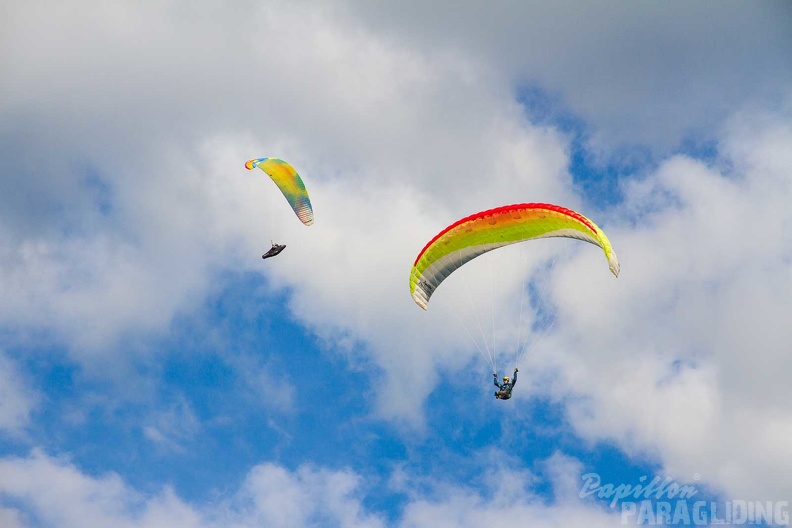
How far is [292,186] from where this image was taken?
234ft

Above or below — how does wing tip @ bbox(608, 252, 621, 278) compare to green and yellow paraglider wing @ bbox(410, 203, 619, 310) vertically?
below

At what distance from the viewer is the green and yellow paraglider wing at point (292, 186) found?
7131 cm

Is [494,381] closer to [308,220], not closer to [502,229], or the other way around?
[502,229]

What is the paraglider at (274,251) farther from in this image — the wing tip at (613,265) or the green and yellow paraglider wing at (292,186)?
the wing tip at (613,265)

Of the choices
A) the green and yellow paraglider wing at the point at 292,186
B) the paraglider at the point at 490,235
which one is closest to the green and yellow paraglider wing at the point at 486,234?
the paraglider at the point at 490,235

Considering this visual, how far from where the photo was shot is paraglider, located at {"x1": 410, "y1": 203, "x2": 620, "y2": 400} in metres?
51.6

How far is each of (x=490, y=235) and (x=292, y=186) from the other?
2099cm

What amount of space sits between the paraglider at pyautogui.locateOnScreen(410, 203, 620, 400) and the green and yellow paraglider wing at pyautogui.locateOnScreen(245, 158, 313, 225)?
16935 millimetres

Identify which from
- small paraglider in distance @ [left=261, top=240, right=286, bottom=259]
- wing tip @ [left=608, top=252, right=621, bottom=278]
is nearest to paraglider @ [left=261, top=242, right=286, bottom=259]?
small paraglider in distance @ [left=261, top=240, right=286, bottom=259]

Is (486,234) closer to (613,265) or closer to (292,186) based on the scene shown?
(613,265)

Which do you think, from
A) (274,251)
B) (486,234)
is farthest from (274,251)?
(486,234)

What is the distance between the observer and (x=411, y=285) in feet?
185

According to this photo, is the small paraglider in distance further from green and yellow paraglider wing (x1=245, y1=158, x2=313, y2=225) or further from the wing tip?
the wing tip

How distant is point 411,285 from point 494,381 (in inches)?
268
